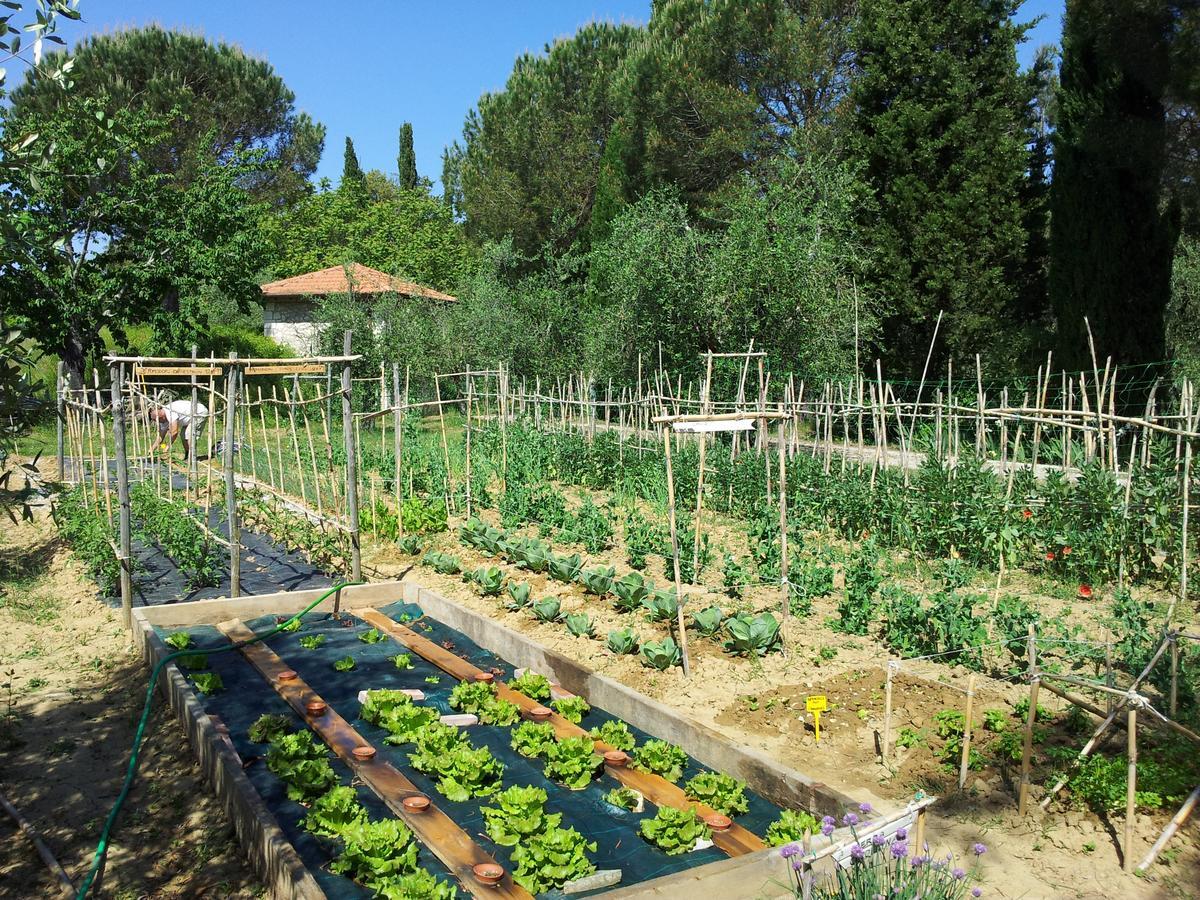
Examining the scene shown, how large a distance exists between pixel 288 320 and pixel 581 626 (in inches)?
946

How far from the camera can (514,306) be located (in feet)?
84.6

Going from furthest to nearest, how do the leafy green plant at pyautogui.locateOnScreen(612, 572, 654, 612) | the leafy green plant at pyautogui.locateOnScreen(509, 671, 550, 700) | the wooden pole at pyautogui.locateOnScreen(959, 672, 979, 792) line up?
the leafy green plant at pyautogui.locateOnScreen(612, 572, 654, 612) < the leafy green plant at pyautogui.locateOnScreen(509, 671, 550, 700) < the wooden pole at pyautogui.locateOnScreen(959, 672, 979, 792)

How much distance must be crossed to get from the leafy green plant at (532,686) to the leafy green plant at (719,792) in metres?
1.51

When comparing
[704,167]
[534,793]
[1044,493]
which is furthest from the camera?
[704,167]

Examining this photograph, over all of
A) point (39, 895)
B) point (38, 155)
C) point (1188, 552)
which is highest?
point (38, 155)

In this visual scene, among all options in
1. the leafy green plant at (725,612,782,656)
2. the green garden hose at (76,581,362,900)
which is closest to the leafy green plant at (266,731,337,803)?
the green garden hose at (76,581,362,900)

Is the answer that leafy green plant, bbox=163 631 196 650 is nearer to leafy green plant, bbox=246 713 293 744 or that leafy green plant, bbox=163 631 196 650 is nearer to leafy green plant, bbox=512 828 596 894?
leafy green plant, bbox=246 713 293 744

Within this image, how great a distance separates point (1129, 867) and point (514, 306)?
23.0 m

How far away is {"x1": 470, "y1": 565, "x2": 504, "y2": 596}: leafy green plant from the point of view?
7.96 meters

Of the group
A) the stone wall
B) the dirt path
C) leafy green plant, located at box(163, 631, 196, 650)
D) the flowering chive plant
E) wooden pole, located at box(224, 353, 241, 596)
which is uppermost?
the stone wall

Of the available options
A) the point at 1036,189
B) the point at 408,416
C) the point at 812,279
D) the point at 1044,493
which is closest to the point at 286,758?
the point at 1044,493

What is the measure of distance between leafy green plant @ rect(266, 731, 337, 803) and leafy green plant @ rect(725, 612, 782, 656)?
260cm

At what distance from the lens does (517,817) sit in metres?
4.33

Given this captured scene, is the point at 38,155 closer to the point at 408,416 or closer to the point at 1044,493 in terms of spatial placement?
the point at 1044,493
